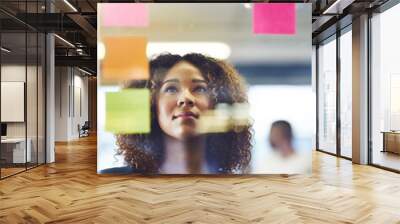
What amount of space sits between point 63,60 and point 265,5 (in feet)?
29.7

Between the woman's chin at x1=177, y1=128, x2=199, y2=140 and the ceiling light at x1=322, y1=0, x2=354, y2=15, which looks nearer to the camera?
the woman's chin at x1=177, y1=128, x2=199, y2=140

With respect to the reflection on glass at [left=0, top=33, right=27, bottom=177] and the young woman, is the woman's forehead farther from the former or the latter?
the reflection on glass at [left=0, top=33, right=27, bottom=177]

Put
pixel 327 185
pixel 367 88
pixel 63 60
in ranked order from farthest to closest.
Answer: pixel 63 60
pixel 367 88
pixel 327 185

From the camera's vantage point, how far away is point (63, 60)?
13.4m

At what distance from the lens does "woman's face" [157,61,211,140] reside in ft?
21.3

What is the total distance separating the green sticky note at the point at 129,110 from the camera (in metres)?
6.48

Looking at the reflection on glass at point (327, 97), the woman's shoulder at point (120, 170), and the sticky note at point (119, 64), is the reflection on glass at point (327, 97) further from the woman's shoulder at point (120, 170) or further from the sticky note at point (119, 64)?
the woman's shoulder at point (120, 170)

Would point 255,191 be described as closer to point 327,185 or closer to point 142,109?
point 327,185

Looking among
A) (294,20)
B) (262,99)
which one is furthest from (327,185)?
(294,20)

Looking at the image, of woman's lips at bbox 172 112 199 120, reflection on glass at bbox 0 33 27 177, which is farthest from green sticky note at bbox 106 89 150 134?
reflection on glass at bbox 0 33 27 177

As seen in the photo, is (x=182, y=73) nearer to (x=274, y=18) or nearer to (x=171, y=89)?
(x=171, y=89)

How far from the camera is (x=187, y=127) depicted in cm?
648

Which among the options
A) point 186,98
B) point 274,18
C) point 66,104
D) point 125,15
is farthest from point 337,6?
point 66,104

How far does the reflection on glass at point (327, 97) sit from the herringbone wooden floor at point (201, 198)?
355 cm
